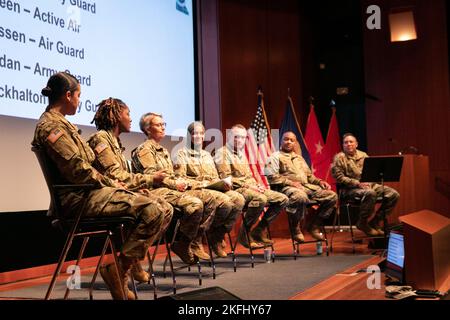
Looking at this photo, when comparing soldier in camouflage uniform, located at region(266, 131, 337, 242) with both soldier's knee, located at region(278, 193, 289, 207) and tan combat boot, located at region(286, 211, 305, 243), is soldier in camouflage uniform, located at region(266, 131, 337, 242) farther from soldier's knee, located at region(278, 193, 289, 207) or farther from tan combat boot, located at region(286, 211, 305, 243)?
soldier's knee, located at region(278, 193, 289, 207)

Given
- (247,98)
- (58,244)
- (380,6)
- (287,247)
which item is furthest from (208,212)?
(380,6)

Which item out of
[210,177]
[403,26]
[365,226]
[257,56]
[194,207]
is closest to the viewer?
[194,207]

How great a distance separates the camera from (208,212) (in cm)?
477

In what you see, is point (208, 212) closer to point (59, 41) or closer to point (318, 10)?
point (59, 41)

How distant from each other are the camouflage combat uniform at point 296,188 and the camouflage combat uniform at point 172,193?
1554 millimetres

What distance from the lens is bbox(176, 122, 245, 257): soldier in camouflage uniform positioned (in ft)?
17.0

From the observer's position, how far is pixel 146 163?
14.6 feet

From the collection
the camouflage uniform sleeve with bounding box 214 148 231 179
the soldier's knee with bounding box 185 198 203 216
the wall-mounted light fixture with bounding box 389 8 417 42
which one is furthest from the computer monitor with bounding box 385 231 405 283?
the wall-mounted light fixture with bounding box 389 8 417 42

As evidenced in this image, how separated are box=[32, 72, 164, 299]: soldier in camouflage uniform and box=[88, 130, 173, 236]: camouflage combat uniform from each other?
0.70 feet

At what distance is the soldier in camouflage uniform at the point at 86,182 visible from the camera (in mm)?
3076

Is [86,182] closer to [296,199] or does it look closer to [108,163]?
[108,163]

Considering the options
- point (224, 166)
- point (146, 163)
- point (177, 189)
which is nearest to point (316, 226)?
point (224, 166)

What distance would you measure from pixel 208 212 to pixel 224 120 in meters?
3.16

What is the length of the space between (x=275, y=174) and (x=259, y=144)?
158 centimetres
